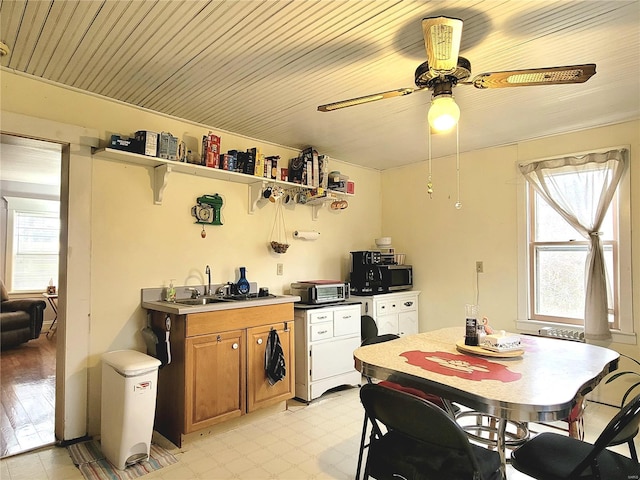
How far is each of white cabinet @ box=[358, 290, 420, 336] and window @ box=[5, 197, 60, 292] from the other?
227 inches

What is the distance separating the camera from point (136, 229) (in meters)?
3.02

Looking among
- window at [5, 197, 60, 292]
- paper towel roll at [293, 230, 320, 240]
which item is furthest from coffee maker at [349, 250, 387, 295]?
window at [5, 197, 60, 292]

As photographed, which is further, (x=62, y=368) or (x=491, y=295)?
(x=491, y=295)

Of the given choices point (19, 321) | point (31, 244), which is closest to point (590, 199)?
point (19, 321)

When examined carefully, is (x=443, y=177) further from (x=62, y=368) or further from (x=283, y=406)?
(x=62, y=368)

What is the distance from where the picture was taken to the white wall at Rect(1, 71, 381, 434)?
2766 mm

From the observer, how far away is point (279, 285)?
3986mm

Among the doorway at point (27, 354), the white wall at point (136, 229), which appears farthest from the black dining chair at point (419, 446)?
the doorway at point (27, 354)

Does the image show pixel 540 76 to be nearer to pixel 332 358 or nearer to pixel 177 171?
pixel 177 171

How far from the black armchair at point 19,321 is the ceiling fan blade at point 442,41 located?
6.20 metres

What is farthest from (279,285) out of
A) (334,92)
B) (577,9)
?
(577,9)

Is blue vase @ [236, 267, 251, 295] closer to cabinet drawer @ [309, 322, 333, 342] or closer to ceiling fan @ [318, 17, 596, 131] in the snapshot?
cabinet drawer @ [309, 322, 333, 342]

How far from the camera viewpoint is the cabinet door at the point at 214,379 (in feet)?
8.86

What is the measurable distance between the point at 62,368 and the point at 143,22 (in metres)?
2.27
